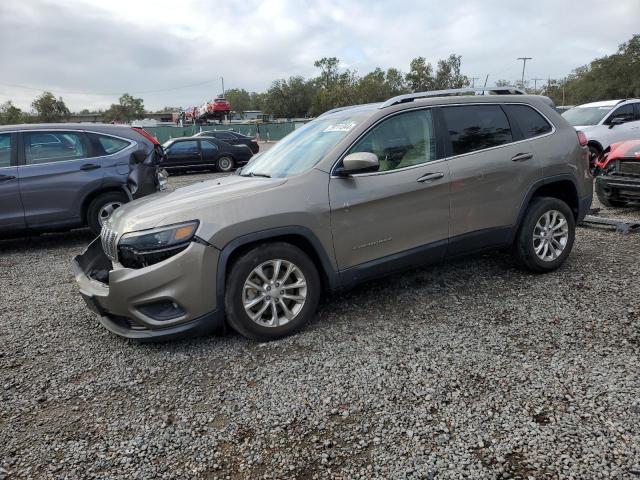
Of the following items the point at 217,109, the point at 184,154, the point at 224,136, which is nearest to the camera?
the point at 184,154

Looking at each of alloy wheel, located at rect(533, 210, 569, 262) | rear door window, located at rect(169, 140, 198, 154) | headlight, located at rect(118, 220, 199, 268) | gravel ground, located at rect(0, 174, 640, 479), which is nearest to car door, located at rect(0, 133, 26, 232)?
gravel ground, located at rect(0, 174, 640, 479)

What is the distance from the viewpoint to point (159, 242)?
3.17 m

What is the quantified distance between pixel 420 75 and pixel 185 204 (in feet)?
182

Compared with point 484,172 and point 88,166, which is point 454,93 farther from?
point 88,166

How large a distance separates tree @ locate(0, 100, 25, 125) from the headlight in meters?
83.0

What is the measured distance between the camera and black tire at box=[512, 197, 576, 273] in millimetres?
4441

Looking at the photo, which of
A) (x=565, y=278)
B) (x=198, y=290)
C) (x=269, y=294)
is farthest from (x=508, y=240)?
(x=198, y=290)

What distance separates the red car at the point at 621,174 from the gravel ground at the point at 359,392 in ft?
11.1

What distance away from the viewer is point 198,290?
320cm

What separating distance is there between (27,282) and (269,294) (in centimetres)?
351

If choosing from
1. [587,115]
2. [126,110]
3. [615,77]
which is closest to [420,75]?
[615,77]

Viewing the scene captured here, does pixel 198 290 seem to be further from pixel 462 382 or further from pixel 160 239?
pixel 462 382

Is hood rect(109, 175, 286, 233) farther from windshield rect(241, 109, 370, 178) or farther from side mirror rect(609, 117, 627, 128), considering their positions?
side mirror rect(609, 117, 627, 128)

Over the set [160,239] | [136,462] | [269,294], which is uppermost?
[160,239]
